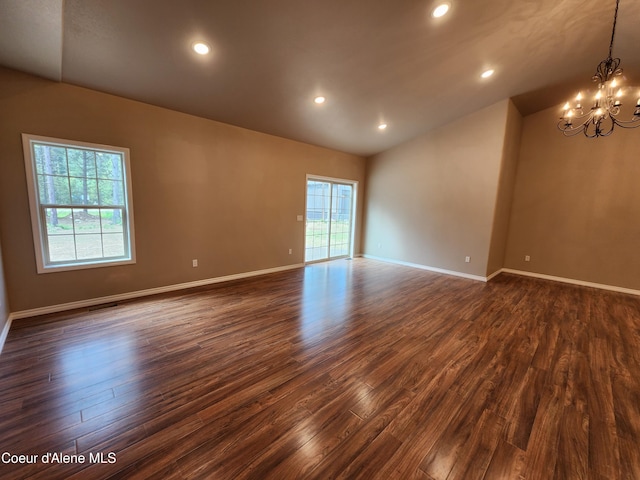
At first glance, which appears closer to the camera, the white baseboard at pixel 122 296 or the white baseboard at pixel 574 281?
the white baseboard at pixel 122 296

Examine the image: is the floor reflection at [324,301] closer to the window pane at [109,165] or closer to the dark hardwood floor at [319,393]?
the dark hardwood floor at [319,393]

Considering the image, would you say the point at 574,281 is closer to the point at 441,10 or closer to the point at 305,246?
the point at 305,246

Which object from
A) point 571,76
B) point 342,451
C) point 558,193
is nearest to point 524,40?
point 571,76

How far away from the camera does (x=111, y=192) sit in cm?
349

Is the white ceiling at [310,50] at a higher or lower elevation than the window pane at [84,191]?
higher

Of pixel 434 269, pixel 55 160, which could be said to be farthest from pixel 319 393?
pixel 434 269

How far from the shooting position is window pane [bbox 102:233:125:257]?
3.56 m

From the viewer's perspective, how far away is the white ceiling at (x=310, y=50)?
232 centimetres

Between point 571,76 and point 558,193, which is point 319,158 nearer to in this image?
point 571,76

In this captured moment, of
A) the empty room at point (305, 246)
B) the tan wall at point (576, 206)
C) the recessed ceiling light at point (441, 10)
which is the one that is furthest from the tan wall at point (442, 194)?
the recessed ceiling light at point (441, 10)

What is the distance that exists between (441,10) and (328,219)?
173 inches

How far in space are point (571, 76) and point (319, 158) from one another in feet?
14.5

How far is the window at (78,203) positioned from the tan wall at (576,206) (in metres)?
7.38

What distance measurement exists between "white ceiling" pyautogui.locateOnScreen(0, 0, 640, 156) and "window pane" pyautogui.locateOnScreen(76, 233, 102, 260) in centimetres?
183
